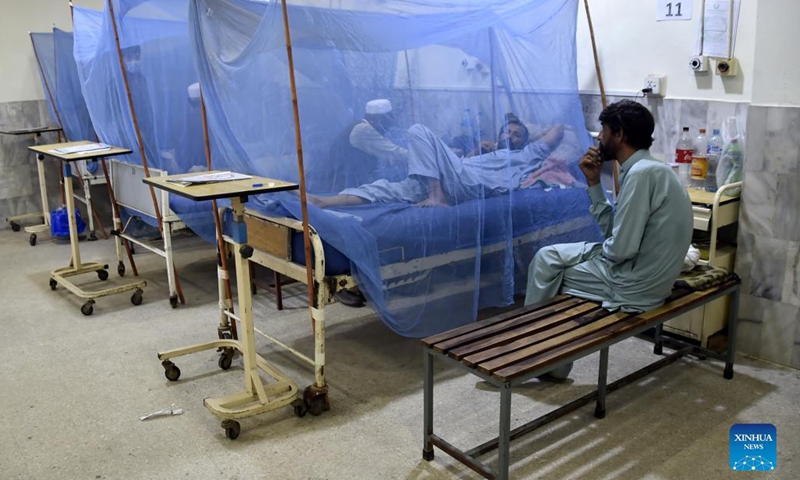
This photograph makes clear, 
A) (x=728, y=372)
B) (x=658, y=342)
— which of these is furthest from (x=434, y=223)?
(x=728, y=372)

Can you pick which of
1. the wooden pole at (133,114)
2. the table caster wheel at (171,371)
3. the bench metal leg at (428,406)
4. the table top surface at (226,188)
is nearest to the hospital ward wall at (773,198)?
the bench metal leg at (428,406)

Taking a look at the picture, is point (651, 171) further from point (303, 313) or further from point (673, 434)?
point (303, 313)

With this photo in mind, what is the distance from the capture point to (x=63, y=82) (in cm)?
586

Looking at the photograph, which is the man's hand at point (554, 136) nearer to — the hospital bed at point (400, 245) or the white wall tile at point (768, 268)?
the hospital bed at point (400, 245)

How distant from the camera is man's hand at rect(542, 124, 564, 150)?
365cm

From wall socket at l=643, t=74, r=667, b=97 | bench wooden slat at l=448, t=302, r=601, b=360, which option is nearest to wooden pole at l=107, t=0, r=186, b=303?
bench wooden slat at l=448, t=302, r=601, b=360

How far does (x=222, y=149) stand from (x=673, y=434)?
7.57 ft

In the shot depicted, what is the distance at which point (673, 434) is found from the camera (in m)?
2.70

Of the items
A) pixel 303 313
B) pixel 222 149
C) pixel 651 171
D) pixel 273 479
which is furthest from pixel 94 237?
pixel 651 171

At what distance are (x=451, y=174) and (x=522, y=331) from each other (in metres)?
0.92

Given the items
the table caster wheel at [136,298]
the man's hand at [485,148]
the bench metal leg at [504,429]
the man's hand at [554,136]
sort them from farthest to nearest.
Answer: the table caster wheel at [136,298], the man's hand at [554,136], the man's hand at [485,148], the bench metal leg at [504,429]

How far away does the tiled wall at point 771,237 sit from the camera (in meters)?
3.15

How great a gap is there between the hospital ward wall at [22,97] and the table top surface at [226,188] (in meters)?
4.11

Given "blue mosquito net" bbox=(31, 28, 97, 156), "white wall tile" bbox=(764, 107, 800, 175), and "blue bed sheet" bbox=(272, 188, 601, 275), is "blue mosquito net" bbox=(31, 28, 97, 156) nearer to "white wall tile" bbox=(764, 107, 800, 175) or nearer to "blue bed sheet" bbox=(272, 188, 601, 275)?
"blue bed sheet" bbox=(272, 188, 601, 275)
